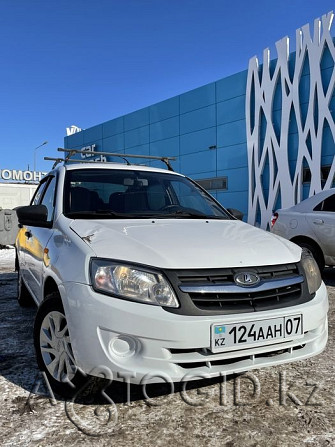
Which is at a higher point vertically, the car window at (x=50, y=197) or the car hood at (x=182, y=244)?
the car window at (x=50, y=197)

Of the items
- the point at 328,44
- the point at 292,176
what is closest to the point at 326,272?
the point at 292,176

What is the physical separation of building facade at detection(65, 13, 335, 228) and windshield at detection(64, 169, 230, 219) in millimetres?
12714

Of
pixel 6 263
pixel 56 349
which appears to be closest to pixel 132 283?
pixel 56 349

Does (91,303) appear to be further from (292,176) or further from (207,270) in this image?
(292,176)

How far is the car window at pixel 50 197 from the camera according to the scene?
301 cm

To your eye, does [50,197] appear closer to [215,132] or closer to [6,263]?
[6,263]

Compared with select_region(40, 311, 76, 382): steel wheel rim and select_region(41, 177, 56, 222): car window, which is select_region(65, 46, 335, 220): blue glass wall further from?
select_region(40, 311, 76, 382): steel wheel rim

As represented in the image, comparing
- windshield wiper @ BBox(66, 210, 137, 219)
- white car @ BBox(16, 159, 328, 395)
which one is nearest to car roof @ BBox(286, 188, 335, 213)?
white car @ BBox(16, 159, 328, 395)

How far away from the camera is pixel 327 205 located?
6020 millimetres

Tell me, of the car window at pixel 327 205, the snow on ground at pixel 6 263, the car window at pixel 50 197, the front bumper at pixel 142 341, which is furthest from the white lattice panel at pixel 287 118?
the front bumper at pixel 142 341

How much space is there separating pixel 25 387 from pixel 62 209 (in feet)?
3.92

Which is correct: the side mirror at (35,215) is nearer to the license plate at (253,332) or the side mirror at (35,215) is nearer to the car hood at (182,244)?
the car hood at (182,244)

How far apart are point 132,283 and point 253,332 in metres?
0.67

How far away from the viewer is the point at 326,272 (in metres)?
7.37
